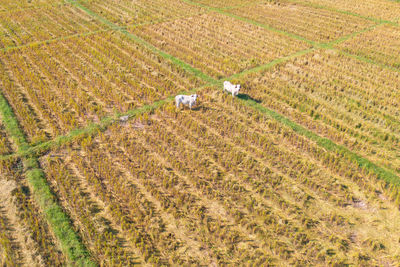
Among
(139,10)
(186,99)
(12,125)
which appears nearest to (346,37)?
(186,99)

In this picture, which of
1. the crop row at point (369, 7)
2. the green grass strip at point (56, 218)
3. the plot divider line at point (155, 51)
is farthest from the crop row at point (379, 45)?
the green grass strip at point (56, 218)

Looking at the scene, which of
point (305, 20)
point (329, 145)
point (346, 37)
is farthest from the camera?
point (305, 20)

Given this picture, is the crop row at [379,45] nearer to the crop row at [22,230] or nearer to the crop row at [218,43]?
the crop row at [218,43]

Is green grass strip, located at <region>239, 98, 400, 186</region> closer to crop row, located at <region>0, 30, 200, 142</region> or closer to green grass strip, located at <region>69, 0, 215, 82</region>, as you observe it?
green grass strip, located at <region>69, 0, 215, 82</region>

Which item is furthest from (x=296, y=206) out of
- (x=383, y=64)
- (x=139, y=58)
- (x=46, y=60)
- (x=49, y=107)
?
(x=46, y=60)

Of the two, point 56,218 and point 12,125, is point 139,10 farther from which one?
point 56,218

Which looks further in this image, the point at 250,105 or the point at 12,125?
the point at 250,105

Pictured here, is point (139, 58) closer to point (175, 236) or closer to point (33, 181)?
point (33, 181)
